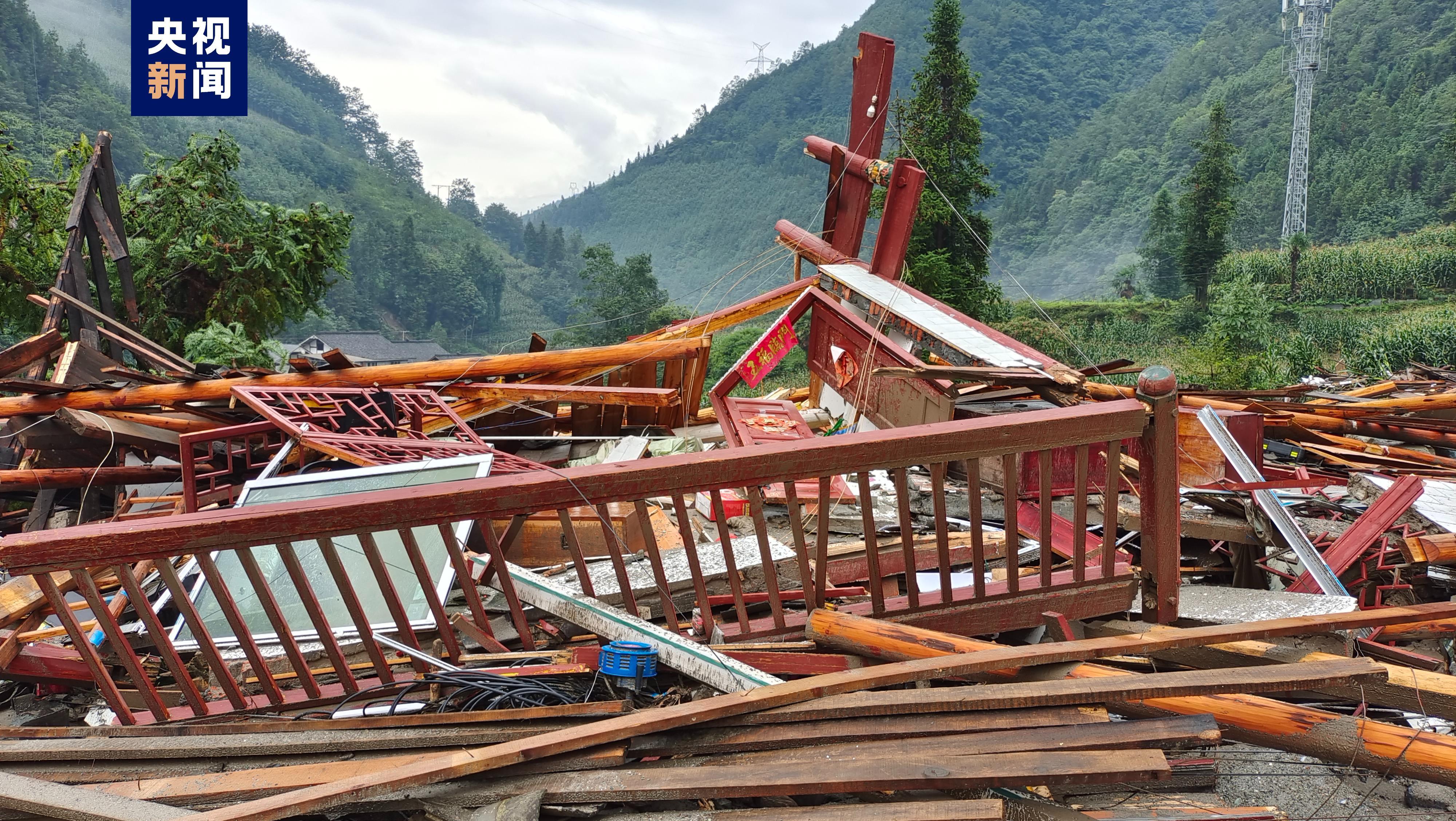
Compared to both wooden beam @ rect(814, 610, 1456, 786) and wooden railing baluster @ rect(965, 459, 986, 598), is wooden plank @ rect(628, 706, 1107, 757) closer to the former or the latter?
wooden beam @ rect(814, 610, 1456, 786)

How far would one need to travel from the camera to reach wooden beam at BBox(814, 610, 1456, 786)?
248cm

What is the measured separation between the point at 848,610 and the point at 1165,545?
3.88 ft

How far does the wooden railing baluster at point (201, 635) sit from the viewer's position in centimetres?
271

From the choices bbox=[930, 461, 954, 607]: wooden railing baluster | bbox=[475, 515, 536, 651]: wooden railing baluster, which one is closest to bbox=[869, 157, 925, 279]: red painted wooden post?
bbox=[930, 461, 954, 607]: wooden railing baluster

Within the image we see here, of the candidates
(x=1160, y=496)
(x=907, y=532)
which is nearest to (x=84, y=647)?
(x=907, y=532)

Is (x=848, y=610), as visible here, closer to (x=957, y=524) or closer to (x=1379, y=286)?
(x=957, y=524)

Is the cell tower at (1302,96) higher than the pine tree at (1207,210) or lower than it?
higher

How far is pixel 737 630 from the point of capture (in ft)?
11.1

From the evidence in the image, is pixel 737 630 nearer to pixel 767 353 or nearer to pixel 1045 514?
pixel 1045 514

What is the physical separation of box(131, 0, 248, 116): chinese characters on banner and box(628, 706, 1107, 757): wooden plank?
55.8 ft

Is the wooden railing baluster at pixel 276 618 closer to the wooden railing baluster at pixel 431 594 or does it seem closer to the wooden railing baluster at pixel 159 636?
the wooden railing baluster at pixel 159 636

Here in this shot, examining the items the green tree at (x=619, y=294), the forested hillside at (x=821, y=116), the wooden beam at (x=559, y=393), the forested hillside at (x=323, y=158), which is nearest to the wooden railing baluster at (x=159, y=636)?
the wooden beam at (x=559, y=393)

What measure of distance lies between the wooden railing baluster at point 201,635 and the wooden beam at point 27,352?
5.54 meters

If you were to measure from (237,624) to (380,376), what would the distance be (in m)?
4.50
